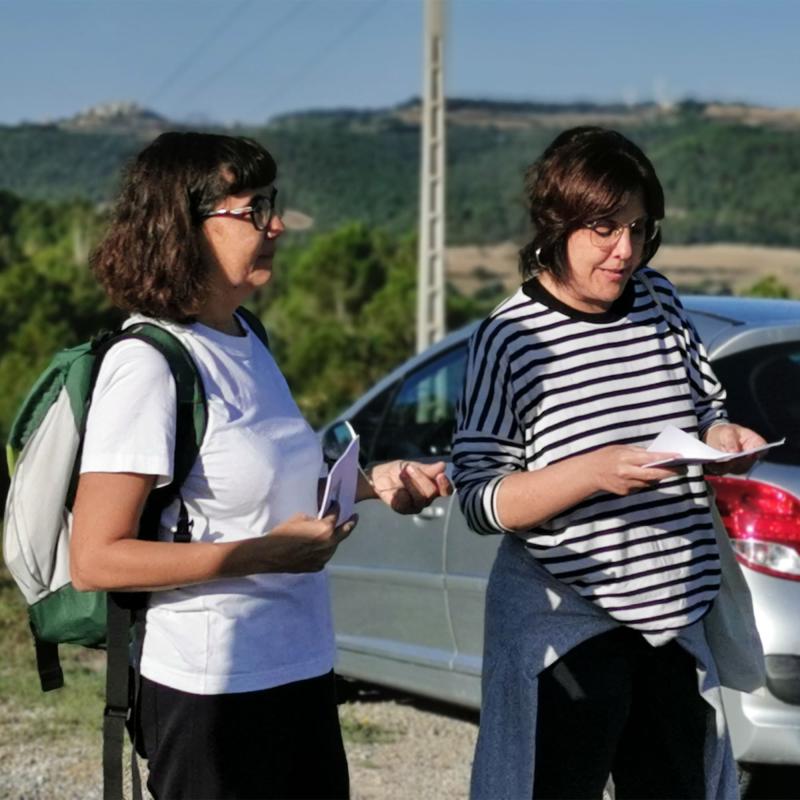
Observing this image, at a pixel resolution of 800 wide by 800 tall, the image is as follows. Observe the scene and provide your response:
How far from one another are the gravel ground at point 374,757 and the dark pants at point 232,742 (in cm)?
256

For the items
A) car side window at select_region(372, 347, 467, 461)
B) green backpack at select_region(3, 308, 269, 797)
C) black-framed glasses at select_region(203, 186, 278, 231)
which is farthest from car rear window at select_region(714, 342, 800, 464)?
green backpack at select_region(3, 308, 269, 797)

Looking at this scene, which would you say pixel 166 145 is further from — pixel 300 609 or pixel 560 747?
pixel 560 747

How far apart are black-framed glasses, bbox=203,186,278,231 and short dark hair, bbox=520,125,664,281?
57 centimetres

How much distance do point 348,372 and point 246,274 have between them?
36.5 m

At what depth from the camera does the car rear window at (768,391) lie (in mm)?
4809

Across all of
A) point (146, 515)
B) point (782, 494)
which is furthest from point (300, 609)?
point (782, 494)

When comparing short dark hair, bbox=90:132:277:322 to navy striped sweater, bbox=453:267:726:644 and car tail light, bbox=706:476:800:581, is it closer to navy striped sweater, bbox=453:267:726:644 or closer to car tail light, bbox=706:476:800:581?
navy striped sweater, bbox=453:267:726:644

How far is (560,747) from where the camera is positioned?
3.19m

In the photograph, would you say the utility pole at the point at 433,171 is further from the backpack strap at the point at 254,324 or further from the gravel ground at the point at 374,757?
the backpack strap at the point at 254,324

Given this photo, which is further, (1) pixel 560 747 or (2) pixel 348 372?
(2) pixel 348 372

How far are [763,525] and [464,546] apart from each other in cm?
117

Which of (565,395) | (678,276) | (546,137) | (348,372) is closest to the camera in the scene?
(565,395)

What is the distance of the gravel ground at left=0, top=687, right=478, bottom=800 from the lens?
5.54 metres

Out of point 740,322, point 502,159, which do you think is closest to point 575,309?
point 740,322
